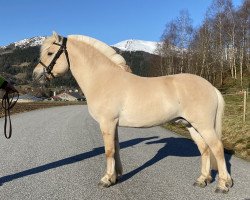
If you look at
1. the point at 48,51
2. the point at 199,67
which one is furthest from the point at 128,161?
the point at 199,67

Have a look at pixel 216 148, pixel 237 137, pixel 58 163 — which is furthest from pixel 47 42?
pixel 237 137

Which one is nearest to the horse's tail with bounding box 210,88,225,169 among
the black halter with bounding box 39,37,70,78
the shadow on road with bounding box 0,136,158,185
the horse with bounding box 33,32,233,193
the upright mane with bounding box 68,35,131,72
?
the horse with bounding box 33,32,233,193

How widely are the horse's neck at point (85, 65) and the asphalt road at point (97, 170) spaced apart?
1700 mm

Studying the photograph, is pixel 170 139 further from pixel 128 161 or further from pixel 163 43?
pixel 163 43

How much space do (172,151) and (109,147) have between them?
3886mm

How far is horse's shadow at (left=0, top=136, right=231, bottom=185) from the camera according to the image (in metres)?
7.11

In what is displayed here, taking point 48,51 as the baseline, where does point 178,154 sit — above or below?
below

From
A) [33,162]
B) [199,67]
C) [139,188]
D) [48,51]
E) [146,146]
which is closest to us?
[139,188]

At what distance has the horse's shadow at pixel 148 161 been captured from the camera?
7.11 m

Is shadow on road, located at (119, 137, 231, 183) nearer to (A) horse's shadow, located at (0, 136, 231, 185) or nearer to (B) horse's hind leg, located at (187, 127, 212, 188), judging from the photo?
(A) horse's shadow, located at (0, 136, 231, 185)

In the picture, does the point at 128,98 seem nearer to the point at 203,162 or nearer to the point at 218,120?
the point at 218,120

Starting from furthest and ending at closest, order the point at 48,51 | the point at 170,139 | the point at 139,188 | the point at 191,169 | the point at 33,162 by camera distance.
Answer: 1. the point at 170,139
2. the point at 33,162
3. the point at 191,169
4. the point at 48,51
5. the point at 139,188

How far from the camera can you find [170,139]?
12.3 m

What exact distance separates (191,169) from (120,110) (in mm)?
2310
